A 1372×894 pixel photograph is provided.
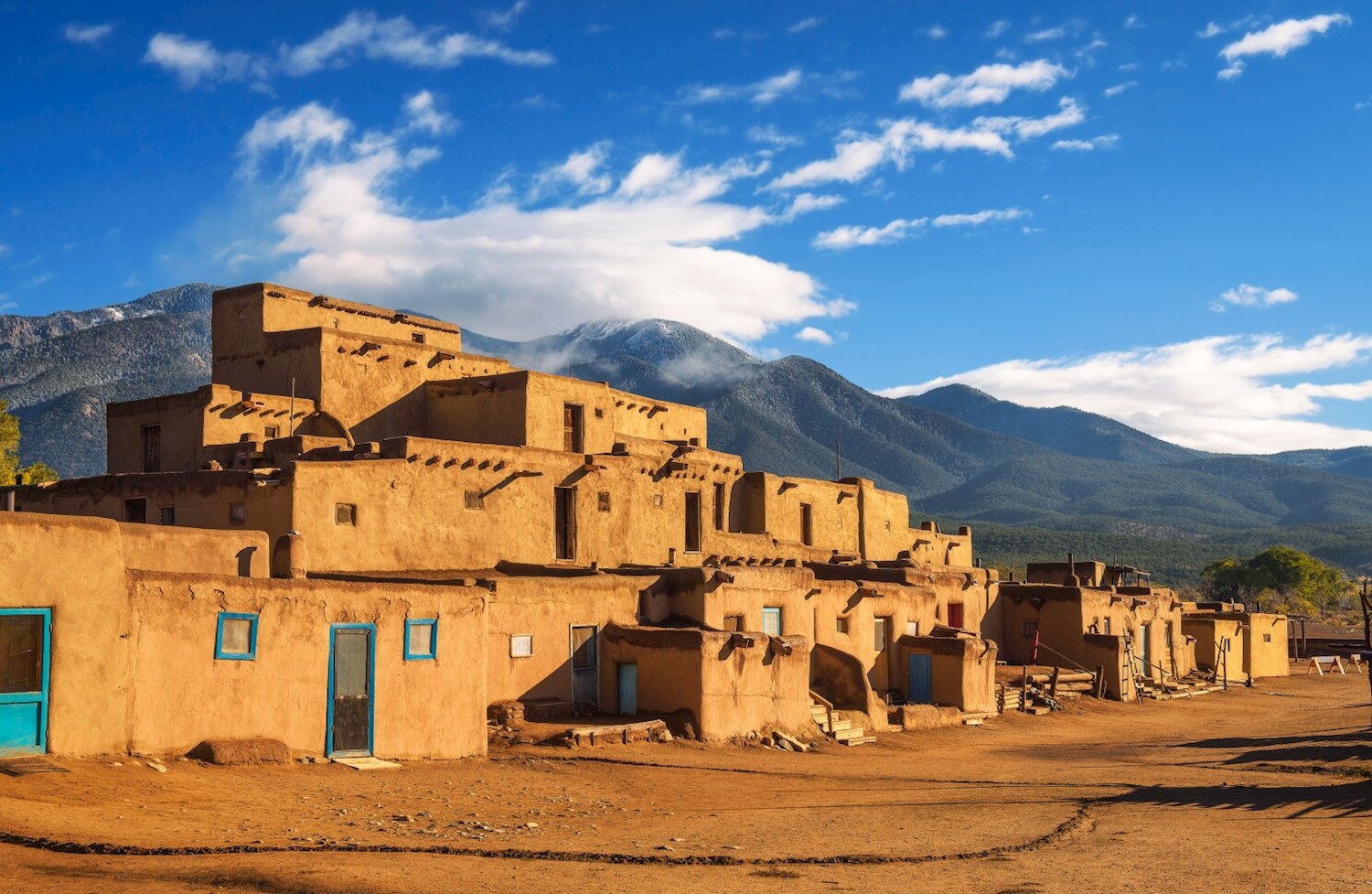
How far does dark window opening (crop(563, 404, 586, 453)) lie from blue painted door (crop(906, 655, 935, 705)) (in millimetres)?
9668

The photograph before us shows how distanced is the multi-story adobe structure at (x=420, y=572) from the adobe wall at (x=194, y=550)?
0.04 metres

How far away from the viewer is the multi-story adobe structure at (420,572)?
1528 centimetres

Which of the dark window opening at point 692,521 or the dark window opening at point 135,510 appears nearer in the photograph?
the dark window opening at point 135,510

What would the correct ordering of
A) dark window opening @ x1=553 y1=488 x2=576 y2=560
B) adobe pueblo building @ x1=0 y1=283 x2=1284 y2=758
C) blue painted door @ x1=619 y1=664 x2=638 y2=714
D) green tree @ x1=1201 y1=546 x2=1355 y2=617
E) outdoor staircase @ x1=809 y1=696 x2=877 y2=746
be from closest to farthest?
adobe pueblo building @ x1=0 y1=283 x2=1284 y2=758, blue painted door @ x1=619 y1=664 x2=638 y2=714, outdoor staircase @ x1=809 y1=696 x2=877 y2=746, dark window opening @ x1=553 y1=488 x2=576 y2=560, green tree @ x1=1201 y1=546 x2=1355 y2=617

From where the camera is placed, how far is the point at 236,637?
16.4m

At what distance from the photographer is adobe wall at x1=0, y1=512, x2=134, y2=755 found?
14047mm

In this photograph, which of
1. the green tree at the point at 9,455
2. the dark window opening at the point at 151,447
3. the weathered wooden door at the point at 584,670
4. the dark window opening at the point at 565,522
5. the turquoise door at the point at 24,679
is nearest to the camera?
the turquoise door at the point at 24,679

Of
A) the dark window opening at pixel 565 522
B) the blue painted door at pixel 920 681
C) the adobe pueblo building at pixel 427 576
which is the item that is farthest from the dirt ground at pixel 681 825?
the dark window opening at pixel 565 522

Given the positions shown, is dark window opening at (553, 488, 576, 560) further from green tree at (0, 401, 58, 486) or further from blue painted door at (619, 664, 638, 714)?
green tree at (0, 401, 58, 486)

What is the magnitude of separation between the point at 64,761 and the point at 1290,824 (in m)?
14.4

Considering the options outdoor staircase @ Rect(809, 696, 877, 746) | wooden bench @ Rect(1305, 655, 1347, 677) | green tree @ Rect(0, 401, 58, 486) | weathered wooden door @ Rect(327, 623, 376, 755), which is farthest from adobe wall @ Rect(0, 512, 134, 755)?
wooden bench @ Rect(1305, 655, 1347, 677)

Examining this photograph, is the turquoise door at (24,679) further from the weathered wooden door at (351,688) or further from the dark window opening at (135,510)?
the dark window opening at (135,510)

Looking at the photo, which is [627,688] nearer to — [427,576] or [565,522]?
[427,576]

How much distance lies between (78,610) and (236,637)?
2.29 m
